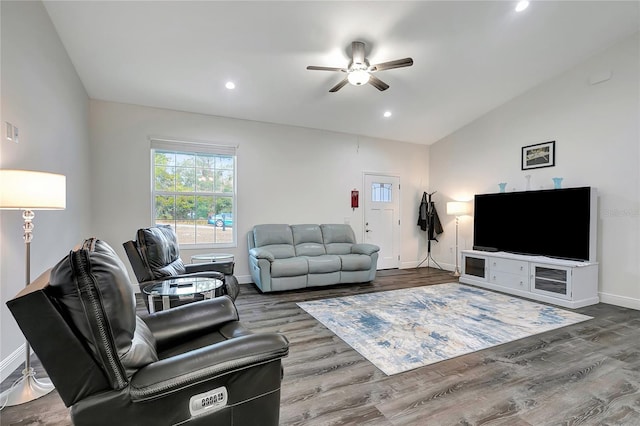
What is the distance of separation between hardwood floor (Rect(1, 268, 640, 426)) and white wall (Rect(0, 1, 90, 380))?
40.8 inches

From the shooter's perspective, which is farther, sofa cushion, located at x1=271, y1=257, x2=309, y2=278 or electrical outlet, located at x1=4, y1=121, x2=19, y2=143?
sofa cushion, located at x1=271, y1=257, x2=309, y2=278

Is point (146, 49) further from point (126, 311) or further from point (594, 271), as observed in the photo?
point (594, 271)

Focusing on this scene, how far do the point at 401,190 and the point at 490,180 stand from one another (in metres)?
1.74

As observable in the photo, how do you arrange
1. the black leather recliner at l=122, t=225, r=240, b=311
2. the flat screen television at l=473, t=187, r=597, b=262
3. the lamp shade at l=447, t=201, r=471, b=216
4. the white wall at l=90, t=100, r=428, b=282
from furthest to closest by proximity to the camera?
the lamp shade at l=447, t=201, r=471, b=216
the white wall at l=90, t=100, r=428, b=282
the flat screen television at l=473, t=187, r=597, b=262
the black leather recliner at l=122, t=225, r=240, b=311

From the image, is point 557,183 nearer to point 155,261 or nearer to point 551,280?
point 551,280

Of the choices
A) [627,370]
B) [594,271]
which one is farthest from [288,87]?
[594,271]

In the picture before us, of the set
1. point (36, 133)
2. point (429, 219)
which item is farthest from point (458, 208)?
point (36, 133)

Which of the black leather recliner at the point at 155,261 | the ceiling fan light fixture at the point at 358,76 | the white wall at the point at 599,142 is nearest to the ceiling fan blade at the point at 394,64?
the ceiling fan light fixture at the point at 358,76

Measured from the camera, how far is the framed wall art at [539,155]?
4.69m

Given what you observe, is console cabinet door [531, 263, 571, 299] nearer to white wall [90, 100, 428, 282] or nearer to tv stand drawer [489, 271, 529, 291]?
tv stand drawer [489, 271, 529, 291]

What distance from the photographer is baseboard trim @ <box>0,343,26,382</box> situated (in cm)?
216

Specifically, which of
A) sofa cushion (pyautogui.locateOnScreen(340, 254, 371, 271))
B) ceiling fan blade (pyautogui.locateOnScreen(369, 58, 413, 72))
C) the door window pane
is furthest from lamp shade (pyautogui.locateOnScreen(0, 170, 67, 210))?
the door window pane

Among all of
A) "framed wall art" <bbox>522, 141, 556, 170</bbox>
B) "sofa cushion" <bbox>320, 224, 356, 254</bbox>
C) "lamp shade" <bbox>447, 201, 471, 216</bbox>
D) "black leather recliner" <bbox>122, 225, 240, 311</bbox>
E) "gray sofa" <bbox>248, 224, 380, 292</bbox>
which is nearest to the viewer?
"black leather recliner" <bbox>122, 225, 240, 311</bbox>

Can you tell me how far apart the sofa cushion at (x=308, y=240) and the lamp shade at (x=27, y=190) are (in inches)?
139
